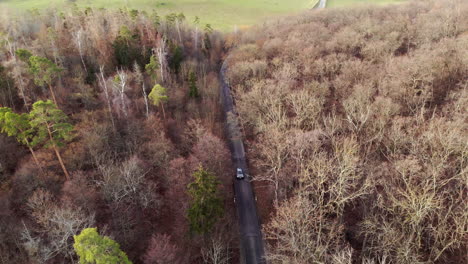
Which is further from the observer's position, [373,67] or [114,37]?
[114,37]

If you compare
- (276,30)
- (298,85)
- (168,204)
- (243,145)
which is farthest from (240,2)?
(168,204)

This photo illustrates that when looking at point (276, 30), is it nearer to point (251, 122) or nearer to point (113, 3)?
point (251, 122)

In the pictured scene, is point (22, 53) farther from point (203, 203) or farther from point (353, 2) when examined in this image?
point (353, 2)

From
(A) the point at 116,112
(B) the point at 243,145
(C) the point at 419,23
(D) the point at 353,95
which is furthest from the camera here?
(C) the point at 419,23

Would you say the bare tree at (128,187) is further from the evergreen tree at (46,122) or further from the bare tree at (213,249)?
the bare tree at (213,249)

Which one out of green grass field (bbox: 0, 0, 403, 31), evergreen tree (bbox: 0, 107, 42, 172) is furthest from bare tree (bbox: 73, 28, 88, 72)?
green grass field (bbox: 0, 0, 403, 31)

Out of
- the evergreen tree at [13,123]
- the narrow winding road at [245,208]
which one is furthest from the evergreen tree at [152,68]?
the evergreen tree at [13,123]

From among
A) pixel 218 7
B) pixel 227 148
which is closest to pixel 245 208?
pixel 227 148
